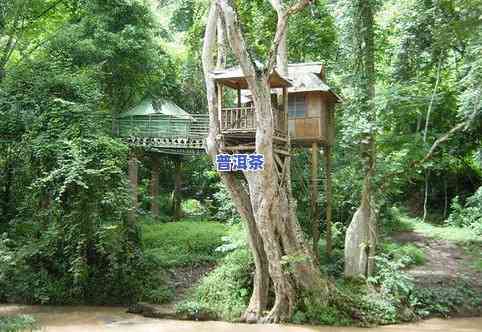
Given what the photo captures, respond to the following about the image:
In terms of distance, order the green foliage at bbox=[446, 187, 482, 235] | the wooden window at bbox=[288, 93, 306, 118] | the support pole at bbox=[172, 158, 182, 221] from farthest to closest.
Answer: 1. the support pole at bbox=[172, 158, 182, 221]
2. the green foliage at bbox=[446, 187, 482, 235]
3. the wooden window at bbox=[288, 93, 306, 118]

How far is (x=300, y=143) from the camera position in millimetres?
16953

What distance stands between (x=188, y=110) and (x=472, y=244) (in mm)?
13356

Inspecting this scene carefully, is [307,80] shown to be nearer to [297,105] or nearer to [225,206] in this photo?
[297,105]

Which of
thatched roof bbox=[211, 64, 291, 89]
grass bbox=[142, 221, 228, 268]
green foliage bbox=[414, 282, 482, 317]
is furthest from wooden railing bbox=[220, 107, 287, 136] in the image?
green foliage bbox=[414, 282, 482, 317]

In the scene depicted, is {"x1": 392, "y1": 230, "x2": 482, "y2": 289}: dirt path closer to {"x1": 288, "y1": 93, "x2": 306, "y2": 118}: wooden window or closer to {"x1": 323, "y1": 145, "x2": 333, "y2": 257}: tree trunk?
{"x1": 323, "y1": 145, "x2": 333, "y2": 257}: tree trunk

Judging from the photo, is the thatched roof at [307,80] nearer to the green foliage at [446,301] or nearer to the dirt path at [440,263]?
the dirt path at [440,263]

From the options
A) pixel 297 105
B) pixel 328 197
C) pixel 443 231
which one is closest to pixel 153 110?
pixel 297 105

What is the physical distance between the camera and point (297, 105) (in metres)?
16.8

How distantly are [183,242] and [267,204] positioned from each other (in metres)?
6.36

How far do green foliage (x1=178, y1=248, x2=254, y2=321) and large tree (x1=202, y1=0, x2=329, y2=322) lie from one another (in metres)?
0.52

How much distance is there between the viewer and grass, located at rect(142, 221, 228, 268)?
16.6 m

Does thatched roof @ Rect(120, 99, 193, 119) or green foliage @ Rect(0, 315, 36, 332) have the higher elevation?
thatched roof @ Rect(120, 99, 193, 119)

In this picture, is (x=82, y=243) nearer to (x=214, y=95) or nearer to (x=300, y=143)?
(x=214, y=95)

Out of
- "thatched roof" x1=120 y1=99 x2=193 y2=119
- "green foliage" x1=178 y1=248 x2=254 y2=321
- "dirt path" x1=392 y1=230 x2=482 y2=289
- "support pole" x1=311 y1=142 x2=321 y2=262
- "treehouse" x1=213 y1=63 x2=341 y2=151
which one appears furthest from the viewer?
"thatched roof" x1=120 y1=99 x2=193 y2=119
